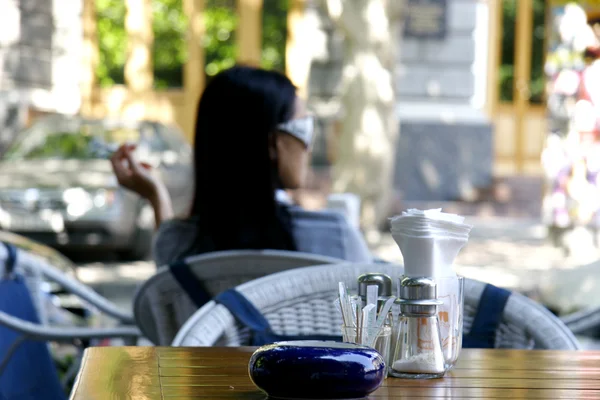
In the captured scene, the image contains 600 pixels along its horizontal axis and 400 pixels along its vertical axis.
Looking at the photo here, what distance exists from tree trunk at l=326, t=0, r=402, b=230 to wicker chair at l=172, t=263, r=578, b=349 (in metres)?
10.4

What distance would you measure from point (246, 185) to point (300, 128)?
0.69ft

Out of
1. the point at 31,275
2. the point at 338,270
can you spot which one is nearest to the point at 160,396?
the point at 338,270

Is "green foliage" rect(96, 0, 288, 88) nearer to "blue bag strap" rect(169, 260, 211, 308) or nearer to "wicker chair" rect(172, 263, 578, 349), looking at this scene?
"blue bag strap" rect(169, 260, 211, 308)

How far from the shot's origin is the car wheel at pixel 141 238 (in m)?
10.2

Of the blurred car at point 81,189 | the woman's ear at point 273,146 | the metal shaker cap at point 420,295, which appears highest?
the metal shaker cap at point 420,295

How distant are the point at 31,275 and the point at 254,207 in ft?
2.64

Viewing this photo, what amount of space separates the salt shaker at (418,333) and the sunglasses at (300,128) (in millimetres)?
1284

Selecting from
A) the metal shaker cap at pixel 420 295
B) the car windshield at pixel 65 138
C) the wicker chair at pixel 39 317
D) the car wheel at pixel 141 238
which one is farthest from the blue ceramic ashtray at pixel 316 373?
the car windshield at pixel 65 138

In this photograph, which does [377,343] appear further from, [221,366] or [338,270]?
[338,270]

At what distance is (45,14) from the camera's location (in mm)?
16016

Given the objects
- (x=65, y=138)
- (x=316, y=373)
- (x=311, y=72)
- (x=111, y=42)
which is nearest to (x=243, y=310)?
(x=316, y=373)

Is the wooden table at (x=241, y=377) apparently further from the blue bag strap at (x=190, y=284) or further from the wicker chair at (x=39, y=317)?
the wicker chair at (x=39, y=317)

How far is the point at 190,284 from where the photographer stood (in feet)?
8.04

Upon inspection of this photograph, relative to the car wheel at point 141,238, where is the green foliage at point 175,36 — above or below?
above
